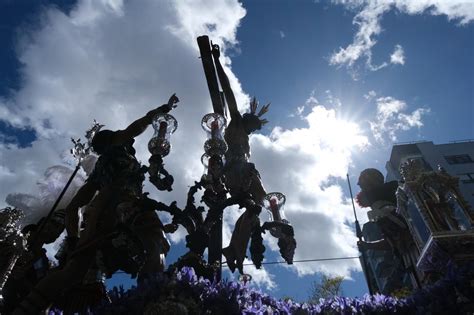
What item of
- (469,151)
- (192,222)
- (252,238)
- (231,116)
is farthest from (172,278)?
(469,151)

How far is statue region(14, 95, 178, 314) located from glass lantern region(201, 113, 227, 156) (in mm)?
583

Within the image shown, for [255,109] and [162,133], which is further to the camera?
[255,109]

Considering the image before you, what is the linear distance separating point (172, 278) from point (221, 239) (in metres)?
1.29

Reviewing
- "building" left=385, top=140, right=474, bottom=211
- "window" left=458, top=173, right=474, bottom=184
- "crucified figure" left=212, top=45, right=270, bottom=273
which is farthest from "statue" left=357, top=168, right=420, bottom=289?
"window" left=458, top=173, right=474, bottom=184

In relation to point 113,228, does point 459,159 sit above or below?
above

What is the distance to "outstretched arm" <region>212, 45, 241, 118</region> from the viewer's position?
611 centimetres

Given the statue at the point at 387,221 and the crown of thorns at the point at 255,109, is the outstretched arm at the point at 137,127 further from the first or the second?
the statue at the point at 387,221

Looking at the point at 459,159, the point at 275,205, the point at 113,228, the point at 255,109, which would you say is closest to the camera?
the point at 113,228

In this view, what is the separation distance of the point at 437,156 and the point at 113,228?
4806cm

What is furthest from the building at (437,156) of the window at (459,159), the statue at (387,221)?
the statue at (387,221)

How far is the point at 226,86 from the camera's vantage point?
6.38 meters

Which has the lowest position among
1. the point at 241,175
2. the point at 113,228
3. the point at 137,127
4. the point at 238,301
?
the point at 238,301

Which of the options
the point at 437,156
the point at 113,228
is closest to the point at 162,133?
the point at 113,228

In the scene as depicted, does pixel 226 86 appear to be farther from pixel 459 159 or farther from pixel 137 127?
pixel 459 159
